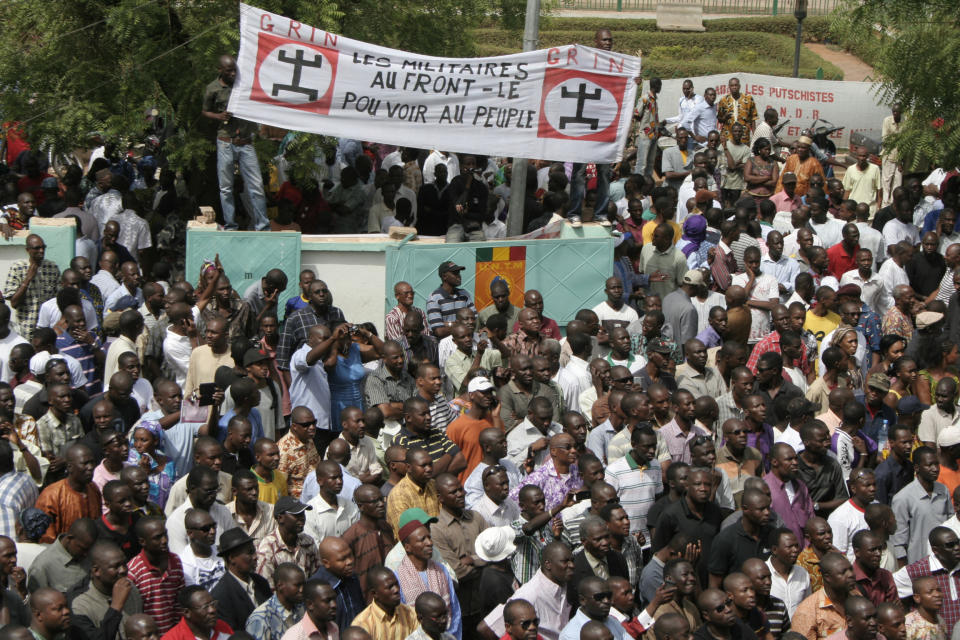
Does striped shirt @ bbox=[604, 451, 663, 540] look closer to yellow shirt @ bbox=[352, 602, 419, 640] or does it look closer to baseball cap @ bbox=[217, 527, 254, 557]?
yellow shirt @ bbox=[352, 602, 419, 640]

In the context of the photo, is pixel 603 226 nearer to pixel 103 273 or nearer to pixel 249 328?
pixel 249 328

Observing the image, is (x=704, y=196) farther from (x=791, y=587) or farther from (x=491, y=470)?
(x=791, y=587)

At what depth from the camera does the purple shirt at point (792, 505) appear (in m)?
8.92

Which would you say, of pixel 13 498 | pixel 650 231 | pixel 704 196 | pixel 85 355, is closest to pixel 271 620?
pixel 13 498

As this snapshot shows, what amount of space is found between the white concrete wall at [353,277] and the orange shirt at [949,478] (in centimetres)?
551

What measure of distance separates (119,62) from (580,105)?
203 inches

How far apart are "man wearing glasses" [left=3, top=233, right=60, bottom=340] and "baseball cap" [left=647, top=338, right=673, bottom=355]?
5.53 m

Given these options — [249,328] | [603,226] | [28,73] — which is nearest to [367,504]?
[249,328]

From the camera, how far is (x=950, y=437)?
31.1 ft

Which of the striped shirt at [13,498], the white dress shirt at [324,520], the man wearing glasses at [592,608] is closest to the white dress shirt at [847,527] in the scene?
the man wearing glasses at [592,608]

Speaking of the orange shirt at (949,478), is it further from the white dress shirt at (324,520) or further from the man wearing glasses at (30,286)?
the man wearing glasses at (30,286)

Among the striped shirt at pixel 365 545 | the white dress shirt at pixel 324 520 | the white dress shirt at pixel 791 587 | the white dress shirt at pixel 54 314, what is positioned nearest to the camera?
the striped shirt at pixel 365 545

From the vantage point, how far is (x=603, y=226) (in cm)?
1362

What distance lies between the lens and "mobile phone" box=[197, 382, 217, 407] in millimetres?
9680
